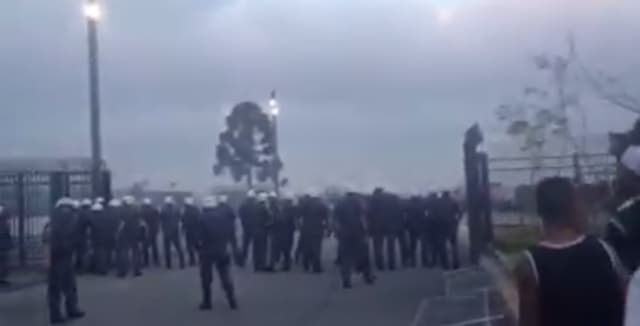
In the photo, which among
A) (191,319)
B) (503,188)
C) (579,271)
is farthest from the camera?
(503,188)

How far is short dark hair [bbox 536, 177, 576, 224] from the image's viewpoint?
5.52 meters

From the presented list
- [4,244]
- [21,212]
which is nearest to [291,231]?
[21,212]

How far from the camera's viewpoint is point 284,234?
2950 cm

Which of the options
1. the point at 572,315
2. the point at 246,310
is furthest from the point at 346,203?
the point at 572,315

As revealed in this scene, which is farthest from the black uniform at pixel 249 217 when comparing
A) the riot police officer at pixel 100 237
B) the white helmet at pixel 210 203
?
the white helmet at pixel 210 203

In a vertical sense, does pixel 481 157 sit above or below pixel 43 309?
above

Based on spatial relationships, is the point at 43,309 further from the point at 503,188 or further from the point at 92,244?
the point at 503,188

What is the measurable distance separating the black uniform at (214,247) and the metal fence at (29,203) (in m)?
8.45

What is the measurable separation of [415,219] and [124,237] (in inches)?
242

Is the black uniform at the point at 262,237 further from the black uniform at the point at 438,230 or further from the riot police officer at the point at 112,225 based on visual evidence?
the black uniform at the point at 438,230

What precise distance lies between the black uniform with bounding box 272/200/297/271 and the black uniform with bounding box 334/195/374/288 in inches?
184

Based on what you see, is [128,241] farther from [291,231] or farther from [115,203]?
[291,231]

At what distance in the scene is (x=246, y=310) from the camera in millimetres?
20406

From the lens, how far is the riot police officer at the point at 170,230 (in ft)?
101
